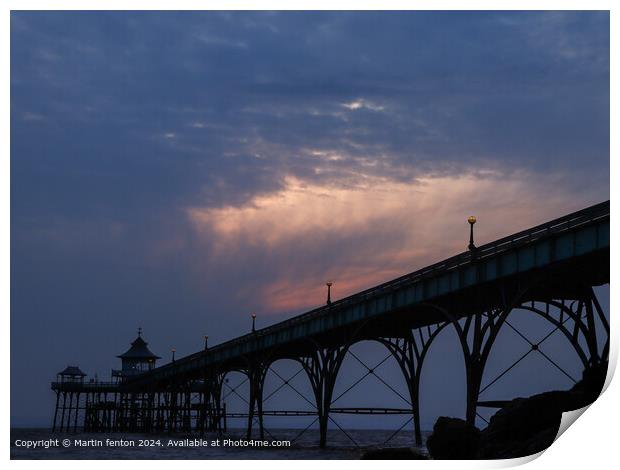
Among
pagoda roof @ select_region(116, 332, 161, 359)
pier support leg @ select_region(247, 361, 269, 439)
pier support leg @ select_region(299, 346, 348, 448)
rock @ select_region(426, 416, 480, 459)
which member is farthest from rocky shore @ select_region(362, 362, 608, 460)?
pagoda roof @ select_region(116, 332, 161, 359)

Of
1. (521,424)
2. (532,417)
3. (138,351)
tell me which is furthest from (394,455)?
(138,351)

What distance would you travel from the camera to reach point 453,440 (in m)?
41.4

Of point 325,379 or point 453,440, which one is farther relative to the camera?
point 325,379

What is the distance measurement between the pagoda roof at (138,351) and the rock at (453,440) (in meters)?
131

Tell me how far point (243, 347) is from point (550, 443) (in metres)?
58.0

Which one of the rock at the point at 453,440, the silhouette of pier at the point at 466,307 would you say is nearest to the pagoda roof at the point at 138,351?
the silhouette of pier at the point at 466,307

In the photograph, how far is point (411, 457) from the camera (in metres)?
39.9

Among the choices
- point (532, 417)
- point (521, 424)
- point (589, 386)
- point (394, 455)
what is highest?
point (589, 386)

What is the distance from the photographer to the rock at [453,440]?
134ft

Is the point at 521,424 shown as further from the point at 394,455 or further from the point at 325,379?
the point at 325,379

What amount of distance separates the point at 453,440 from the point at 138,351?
438ft
